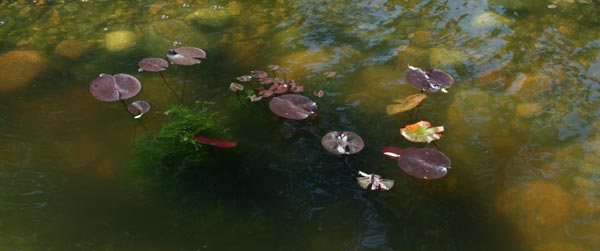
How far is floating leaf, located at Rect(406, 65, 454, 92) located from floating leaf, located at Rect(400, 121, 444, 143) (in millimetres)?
300

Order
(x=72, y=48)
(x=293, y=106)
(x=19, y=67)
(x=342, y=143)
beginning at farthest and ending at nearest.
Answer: (x=72, y=48) < (x=19, y=67) < (x=293, y=106) < (x=342, y=143)

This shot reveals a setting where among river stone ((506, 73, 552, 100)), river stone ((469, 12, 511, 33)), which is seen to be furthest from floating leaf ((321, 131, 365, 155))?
river stone ((469, 12, 511, 33))

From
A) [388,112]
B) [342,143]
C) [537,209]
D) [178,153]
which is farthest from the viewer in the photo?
[388,112]

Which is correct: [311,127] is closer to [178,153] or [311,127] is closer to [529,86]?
[178,153]

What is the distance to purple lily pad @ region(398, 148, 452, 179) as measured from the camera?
2.22m

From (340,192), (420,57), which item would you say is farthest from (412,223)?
(420,57)

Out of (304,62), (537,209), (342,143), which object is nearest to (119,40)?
(304,62)

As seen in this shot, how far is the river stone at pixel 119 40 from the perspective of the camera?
11.3 feet

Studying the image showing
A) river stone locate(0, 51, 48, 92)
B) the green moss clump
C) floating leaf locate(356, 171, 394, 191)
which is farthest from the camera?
river stone locate(0, 51, 48, 92)

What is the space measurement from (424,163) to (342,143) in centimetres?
40

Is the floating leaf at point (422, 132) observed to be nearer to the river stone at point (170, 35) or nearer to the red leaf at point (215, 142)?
the red leaf at point (215, 142)

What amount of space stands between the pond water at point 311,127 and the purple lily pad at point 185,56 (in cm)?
15

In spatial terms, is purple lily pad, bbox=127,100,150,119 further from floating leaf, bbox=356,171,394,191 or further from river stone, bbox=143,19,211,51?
floating leaf, bbox=356,171,394,191

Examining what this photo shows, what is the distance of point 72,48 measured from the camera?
3400mm
